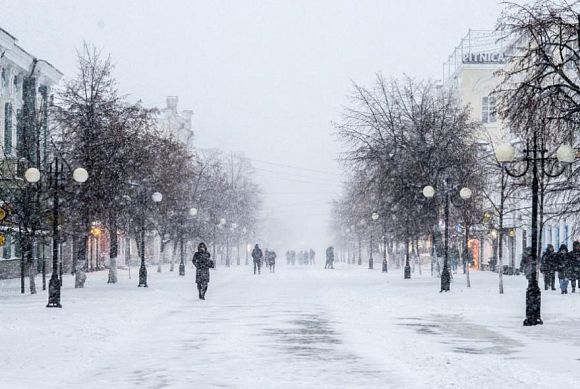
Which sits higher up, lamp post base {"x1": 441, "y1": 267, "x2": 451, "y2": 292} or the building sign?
the building sign

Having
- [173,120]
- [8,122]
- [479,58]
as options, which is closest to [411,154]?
[8,122]

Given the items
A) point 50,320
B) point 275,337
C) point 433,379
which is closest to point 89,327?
point 50,320

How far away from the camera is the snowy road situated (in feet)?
40.3

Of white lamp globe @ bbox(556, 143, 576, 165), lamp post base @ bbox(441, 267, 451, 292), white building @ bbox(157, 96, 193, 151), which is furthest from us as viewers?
white building @ bbox(157, 96, 193, 151)

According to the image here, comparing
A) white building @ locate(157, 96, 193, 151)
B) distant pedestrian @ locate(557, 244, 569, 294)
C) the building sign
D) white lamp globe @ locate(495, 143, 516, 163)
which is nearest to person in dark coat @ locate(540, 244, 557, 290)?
distant pedestrian @ locate(557, 244, 569, 294)

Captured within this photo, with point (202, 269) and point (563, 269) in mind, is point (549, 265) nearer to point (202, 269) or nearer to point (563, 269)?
point (563, 269)

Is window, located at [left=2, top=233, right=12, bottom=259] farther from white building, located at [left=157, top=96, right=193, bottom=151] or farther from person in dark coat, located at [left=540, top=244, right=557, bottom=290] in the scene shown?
white building, located at [left=157, top=96, right=193, bottom=151]

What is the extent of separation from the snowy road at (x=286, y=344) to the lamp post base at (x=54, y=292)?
541 millimetres

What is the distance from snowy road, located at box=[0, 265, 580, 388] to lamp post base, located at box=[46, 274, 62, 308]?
541 mm

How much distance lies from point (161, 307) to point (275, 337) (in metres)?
9.49

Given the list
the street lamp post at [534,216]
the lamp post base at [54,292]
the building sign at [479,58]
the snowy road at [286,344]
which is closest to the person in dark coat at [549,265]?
the snowy road at [286,344]

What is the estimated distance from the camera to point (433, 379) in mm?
12148

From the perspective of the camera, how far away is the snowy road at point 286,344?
1227cm

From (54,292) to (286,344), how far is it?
10575mm
